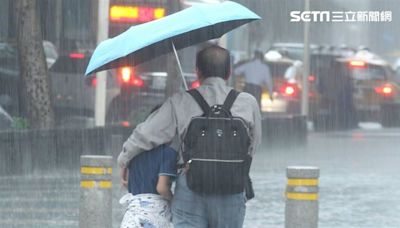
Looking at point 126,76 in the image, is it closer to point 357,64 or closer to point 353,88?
point 357,64

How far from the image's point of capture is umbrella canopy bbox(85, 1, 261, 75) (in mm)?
5594

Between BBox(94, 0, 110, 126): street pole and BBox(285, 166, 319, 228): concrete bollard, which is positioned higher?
BBox(94, 0, 110, 126): street pole

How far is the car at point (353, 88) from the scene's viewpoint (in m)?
Answer: 26.0

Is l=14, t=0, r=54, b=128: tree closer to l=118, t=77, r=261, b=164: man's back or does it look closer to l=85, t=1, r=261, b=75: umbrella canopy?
l=85, t=1, r=261, b=75: umbrella canopy

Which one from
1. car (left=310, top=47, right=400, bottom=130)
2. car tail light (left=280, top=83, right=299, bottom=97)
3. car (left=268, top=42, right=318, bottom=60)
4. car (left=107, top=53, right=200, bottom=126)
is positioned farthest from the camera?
car (left=310, top=47, right=400, bottom=130)

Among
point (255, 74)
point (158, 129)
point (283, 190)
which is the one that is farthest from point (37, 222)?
point (255, 74)

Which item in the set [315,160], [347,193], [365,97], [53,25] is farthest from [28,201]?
[365,97]

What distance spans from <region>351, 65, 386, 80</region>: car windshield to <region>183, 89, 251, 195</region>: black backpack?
69.0 feet

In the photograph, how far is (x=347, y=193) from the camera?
46.1 feet

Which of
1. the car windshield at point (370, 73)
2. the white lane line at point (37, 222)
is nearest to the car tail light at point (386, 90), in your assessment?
the car windshield at point (370, 73)

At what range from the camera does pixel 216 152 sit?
5.36 metres

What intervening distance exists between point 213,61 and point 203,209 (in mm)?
740

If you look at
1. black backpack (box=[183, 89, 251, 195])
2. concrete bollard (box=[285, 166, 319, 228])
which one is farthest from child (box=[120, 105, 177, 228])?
concrete bollard (box=[285, 166, 319, 228])

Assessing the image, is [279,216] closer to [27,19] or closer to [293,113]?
[27,19]
